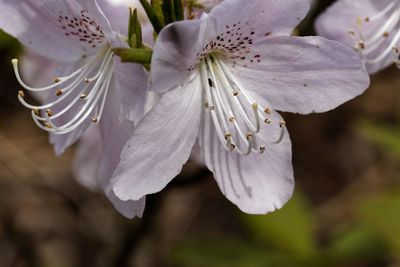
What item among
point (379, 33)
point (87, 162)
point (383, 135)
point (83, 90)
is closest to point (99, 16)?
point (83, 90)

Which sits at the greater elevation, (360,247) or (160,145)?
(160,145)

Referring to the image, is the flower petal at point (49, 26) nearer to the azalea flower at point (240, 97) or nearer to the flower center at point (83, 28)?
the flower center at point (83, 28)

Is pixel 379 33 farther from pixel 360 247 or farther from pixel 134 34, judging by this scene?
pixel 360 247

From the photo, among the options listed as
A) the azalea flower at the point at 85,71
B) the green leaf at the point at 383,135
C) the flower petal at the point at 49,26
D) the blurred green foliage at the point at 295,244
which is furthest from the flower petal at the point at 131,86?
the green leaf at the point at 383,135

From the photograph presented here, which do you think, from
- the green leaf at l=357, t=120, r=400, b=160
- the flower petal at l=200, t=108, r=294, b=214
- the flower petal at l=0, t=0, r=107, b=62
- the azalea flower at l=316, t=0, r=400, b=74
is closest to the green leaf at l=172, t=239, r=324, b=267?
the green leaf at l=357, t=120, r=400, b=160

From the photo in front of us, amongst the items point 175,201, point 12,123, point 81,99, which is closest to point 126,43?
point 81,99

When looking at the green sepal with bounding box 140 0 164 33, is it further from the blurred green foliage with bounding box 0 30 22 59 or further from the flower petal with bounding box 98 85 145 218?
the blurred green foliage with bounding box 0 30 22 59

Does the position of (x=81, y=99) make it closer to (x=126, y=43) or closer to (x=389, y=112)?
(x=126, y=43)
